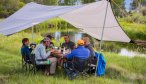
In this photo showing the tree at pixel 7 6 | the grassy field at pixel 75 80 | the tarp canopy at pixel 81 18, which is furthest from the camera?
the tree at pixel 7 6

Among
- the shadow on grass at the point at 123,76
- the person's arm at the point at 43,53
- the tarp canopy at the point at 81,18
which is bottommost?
the shadow on grass at the point at 123,76

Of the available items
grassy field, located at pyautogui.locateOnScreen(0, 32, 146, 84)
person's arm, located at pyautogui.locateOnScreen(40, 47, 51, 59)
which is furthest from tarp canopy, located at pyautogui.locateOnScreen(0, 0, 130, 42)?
grassy field, located at pyautogui.locateOnScreen(0, 32, 146, 84)

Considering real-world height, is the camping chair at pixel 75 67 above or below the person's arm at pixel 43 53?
below

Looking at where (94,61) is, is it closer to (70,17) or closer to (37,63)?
(37,63)

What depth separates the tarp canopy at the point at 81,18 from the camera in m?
8.77

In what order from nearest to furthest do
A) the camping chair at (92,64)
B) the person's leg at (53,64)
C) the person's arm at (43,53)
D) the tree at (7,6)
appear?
1. the person's arm at (43,53)
2. the person's leg at (53,64)
3. the camping chair at (92,64)
4. the tree at (7,6)

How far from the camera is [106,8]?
949cm

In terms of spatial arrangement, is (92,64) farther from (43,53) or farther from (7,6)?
(7,6)

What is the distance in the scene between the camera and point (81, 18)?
11.1 meters

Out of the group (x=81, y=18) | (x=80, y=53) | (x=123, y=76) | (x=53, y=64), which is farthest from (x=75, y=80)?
(x=81, y=18)

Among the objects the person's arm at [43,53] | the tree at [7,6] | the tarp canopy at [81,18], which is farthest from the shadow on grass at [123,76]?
the tree at [7,6]

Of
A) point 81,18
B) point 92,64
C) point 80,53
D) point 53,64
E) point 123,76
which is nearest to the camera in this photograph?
point 80,53

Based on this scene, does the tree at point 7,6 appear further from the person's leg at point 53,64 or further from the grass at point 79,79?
the person's leg at point 53,64

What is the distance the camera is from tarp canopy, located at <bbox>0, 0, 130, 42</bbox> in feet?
28.8
